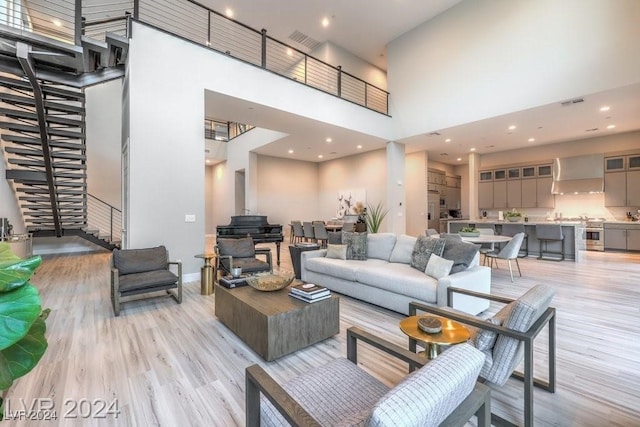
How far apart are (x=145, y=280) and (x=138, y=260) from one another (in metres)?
0.50

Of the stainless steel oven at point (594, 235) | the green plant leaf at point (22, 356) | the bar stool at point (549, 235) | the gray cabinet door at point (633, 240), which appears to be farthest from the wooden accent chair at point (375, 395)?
the gray cabinet door at point (633, 240)

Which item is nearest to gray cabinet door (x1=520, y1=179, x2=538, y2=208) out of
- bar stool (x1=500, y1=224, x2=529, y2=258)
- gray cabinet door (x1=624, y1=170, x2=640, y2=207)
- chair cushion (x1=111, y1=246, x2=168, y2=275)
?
gray cabinet door (x1=624, y1=170, x2=640, y2=207)

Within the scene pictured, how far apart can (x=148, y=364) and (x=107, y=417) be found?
58 cm

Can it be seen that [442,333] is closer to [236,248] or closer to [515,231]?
[236,248]

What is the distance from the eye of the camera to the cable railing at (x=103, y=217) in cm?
821

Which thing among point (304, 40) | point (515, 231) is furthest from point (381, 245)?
point (304, 40)

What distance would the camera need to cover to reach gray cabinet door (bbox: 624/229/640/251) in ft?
23.7

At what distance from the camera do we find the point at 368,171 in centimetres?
1026

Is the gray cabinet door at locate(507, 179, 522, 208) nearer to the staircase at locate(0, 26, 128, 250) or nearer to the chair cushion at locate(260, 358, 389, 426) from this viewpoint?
the chair cushion at locate(260, 358, 389, 426)

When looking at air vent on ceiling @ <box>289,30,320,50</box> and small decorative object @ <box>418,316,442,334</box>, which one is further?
air vent on ceiling @ <box>289,30,320,50</box>

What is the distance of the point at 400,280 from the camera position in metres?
3.19

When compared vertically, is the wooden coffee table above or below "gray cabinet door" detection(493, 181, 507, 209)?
below

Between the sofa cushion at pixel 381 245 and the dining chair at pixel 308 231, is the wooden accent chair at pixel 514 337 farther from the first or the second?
the dining chair at pixel 308 231

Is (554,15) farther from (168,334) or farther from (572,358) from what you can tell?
(168,334)
